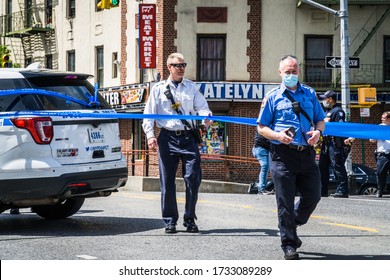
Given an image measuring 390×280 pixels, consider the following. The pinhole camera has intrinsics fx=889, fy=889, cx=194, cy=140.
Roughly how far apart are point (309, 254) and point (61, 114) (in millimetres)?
3266

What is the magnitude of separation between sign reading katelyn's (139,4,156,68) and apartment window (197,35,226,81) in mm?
1860

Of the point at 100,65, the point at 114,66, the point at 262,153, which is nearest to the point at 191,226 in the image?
the point at 262,153

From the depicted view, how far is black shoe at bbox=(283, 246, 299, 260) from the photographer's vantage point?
7823 mm

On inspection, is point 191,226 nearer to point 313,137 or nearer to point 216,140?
point 313,137

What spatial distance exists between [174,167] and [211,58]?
2538cm

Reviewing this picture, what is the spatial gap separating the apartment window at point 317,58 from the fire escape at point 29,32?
1387 cm

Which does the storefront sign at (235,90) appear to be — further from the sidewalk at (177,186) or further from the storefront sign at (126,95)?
the sidewalk at (177,186)

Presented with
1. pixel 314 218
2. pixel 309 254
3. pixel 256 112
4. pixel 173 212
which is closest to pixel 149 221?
pixel 173 212

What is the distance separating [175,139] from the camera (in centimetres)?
983

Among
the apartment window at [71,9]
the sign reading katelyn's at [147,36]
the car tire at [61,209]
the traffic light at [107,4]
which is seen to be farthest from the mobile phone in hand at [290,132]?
the apartment window at [71,9]

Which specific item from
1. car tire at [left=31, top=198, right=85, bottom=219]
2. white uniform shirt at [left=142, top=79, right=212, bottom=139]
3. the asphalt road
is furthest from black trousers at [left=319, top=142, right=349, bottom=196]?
white uniform shirt at [left=142, top=79, right=212, bottom=139]

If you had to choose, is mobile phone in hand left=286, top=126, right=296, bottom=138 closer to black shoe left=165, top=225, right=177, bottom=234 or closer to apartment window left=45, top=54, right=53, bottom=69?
black shoe left=165, top=225, right=177, bottom=234

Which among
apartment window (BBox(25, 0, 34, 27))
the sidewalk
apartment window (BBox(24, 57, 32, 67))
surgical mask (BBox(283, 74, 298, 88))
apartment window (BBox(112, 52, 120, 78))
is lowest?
the sidewalk

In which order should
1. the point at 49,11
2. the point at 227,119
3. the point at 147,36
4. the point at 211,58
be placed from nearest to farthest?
the point at 227,119, the point at 147,36, the point at 211,58, the point at 49,11
